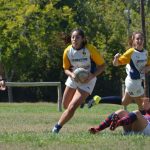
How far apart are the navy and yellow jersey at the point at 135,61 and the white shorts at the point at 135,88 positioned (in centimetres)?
10

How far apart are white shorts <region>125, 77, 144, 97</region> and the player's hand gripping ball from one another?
5.09 feet

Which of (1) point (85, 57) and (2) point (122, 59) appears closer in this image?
(1) point (85, 57)

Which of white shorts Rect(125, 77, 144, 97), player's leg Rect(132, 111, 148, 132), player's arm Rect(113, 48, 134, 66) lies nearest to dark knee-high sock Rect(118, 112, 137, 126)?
player's leg Rect(132, 111, 148, 132)

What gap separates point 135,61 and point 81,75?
65.2 inches

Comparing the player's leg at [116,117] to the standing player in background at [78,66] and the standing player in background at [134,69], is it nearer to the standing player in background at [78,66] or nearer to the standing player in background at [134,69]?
the standing player in background at [78,66]

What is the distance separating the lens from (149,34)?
150 feet

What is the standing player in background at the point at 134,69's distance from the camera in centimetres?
1112

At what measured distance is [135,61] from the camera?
11.3m

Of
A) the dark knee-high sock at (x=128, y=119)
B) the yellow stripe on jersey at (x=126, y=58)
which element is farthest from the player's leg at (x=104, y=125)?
the yellow stripe on jersey at (x=126, y=58)

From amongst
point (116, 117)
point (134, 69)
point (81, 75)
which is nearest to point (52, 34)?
point (134, 69)

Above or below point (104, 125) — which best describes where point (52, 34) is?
above

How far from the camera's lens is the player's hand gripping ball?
1000 centimetres

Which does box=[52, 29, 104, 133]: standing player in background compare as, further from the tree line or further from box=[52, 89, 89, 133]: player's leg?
the tree line

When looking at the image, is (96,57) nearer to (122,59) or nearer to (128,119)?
(122,59)
